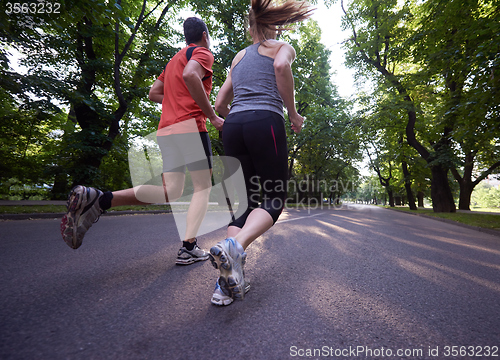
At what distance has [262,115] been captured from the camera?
71.2 inches

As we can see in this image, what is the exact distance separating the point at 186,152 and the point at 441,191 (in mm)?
16671

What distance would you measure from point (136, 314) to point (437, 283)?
2339 millimetres

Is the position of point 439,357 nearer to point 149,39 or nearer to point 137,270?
point 137,270

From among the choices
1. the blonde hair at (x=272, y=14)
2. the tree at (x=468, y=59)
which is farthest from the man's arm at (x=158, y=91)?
the tree at (x=468, y=59)

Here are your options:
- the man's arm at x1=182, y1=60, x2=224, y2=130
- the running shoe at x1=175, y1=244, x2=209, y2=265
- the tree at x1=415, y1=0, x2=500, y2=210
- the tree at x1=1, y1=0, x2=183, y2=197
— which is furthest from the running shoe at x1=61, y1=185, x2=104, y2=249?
the tree at x1=415, y1=0, x2=500, y2=210

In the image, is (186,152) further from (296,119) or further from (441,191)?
(441,191)

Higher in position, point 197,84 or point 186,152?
point 197,84

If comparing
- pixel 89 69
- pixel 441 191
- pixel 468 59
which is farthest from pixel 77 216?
pixel 441 191

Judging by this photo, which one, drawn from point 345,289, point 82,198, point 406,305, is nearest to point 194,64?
point 82,198

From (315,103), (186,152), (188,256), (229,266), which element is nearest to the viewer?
(229,266)

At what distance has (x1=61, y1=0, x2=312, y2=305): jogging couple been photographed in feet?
5.63

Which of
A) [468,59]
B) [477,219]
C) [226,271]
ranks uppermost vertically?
[468,59]

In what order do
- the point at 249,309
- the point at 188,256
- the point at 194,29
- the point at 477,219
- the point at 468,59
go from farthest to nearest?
the point at 477,219, the point at 468,59, the point at 194,29, the point at 188,256, the point at 249,309

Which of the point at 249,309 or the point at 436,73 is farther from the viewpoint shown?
the point at 436,73
